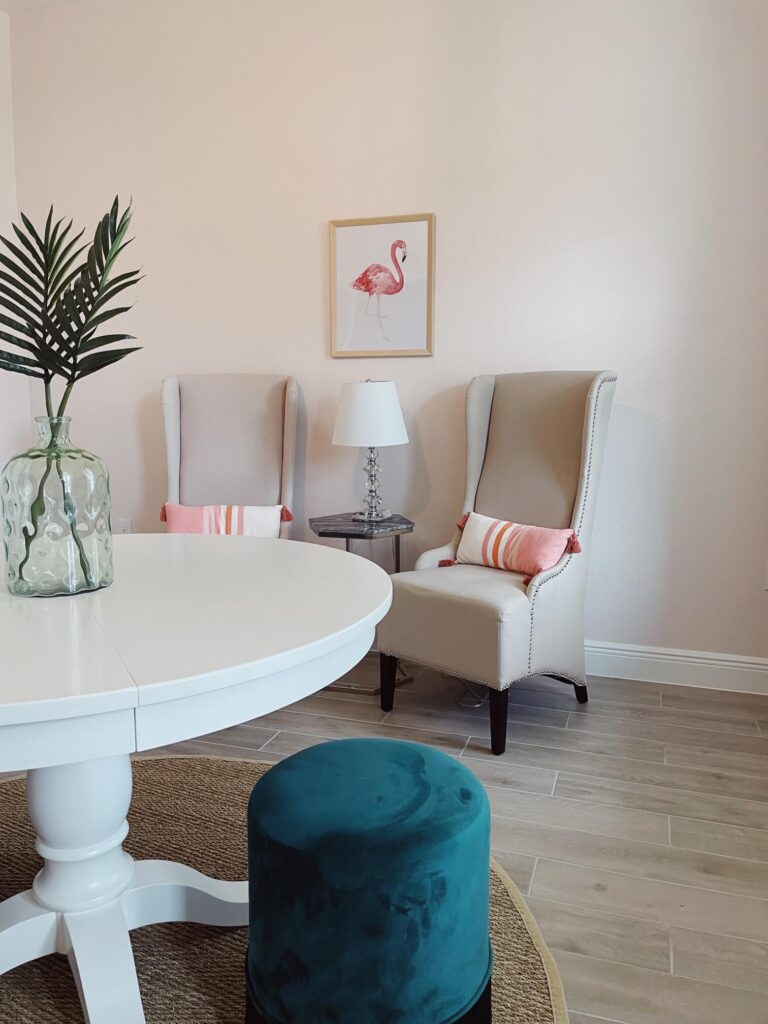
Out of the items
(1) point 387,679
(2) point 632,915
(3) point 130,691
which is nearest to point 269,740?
(1) point 387,679

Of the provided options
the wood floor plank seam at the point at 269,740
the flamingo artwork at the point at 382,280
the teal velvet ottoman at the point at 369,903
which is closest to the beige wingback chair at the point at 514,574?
the wood floor plank seam at the point at 269,740

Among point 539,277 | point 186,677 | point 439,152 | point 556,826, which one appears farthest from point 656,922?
point 439,152

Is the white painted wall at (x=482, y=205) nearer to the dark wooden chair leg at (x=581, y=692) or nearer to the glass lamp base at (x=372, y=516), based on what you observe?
the glass lamp base at (x=372, y=516)

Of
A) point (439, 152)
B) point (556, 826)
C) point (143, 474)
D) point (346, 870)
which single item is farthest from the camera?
point (143, 474)

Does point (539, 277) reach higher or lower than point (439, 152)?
lower

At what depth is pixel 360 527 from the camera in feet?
9.44

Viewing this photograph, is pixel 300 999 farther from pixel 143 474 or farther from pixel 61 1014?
pixel 143 474

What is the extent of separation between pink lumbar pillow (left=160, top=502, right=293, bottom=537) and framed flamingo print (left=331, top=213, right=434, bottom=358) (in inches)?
29.1

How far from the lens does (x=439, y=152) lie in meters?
3.04

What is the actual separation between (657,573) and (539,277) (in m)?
1.19

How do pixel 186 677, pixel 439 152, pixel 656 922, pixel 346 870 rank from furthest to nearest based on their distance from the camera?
pixel 439 152 < pixel 656 922 < pixel 346 870 < pixel 186 677

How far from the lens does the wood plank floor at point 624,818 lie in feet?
4.77

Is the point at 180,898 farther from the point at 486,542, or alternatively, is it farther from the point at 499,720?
the point at 486,542

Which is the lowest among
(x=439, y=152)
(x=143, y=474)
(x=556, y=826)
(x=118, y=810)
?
(x=556, y=826)
